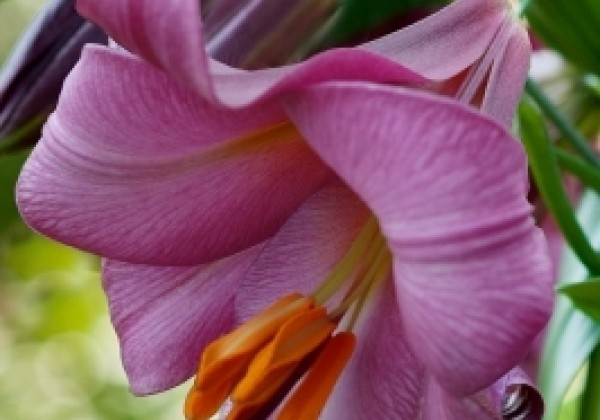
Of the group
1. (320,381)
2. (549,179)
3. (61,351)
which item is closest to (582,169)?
(549,179)

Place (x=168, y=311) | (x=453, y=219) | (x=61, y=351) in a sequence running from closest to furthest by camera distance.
Answer: (x=453, y=219), (x=168, y=311), (x=61, y=351)

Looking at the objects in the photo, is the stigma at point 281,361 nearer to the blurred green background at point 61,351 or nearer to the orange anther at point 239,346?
the orange anther at point 239,346

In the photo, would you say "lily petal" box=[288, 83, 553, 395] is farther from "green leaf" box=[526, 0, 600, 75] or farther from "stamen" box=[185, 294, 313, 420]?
"green leaf" box=[526, 0, 600, 75]

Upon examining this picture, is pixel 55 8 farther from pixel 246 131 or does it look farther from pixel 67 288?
pixel 67 288

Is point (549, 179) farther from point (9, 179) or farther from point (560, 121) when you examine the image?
point (9, 179)

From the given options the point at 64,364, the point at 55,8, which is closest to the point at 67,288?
the point at 64,364

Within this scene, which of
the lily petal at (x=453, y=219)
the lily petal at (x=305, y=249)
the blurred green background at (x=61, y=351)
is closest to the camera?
the lily petal at (x=453, y=219)

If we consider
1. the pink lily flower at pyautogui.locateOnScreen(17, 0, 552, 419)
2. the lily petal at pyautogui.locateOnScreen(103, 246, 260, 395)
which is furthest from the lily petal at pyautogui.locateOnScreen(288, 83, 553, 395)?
the lily petal at pyautogui.locateOnScreen(103, 246, 260, 395)

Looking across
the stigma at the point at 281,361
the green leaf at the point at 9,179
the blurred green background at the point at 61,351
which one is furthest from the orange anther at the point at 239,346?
the blurred green background at the point at 61,351
